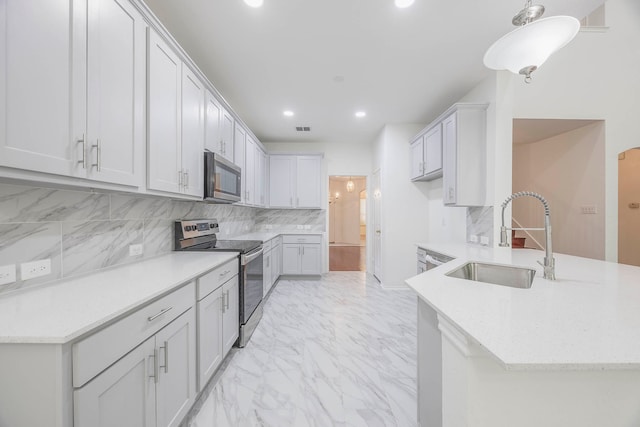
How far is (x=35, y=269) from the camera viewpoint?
123cm

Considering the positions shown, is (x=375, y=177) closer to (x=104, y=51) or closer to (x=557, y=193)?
(x=557, y=193)

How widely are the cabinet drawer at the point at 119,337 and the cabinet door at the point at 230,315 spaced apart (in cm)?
72

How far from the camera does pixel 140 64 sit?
4.95 ft

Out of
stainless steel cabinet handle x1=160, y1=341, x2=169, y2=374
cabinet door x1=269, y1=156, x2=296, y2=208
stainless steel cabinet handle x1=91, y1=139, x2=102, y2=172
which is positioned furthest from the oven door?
cabinet door x1=269, y1=156, x2=296, y2=208

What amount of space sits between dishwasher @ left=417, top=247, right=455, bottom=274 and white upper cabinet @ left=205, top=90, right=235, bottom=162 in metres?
2.59

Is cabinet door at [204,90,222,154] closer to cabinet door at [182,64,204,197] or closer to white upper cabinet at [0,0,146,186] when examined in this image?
cabinet door at [182,64,204,197]

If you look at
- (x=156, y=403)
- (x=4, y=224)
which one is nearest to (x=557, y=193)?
(x=156, y=403)

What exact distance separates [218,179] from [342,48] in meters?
Answer: 1.71

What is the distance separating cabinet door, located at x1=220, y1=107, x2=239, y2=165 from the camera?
278cm

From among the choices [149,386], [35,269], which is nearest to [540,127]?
[149,386]

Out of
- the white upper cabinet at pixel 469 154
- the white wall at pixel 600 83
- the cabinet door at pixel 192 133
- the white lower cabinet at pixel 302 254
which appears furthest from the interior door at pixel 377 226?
the cabinet door at pixel 192 133

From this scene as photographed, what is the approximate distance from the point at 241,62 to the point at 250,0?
2.67 feet

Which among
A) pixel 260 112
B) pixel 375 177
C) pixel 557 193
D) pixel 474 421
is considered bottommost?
pixel 474 421

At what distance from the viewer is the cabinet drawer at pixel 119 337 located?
83cm
